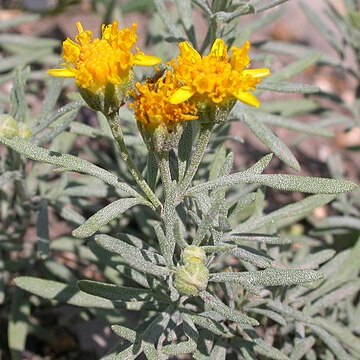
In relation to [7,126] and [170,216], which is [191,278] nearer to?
[170,216]

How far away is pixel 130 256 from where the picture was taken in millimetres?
2250

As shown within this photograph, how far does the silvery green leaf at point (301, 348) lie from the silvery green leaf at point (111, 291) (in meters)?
0.77

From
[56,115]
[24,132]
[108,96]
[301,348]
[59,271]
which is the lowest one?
[59,271]

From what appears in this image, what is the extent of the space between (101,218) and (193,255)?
345 millimetres

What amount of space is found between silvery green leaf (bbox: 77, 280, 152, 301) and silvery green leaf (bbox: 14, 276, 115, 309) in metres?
0.27

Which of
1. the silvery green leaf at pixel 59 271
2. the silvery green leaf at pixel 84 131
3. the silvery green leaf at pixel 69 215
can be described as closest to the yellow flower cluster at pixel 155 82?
the silvery green leaf at pixel 84 131

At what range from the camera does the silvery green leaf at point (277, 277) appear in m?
2.29

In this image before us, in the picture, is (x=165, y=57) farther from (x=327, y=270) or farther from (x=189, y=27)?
(x=327, y=270)

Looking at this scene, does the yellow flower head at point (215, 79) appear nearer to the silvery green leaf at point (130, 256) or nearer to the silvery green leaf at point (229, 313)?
the silvery green leaf at point (130, 256)

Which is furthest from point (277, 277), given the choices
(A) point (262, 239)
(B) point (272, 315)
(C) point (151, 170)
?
(C) point (151, 170)

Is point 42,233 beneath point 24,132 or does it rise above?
beneath

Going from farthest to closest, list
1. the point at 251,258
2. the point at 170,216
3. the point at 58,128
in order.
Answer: the point at 58,128, the point at 251,258, the point at 170,216

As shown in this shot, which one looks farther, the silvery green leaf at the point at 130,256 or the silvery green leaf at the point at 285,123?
the silvery green leaf at the point at 285,123

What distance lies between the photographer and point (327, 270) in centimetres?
308
